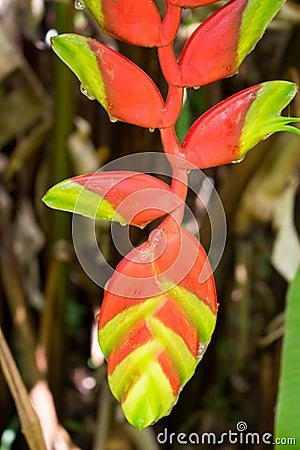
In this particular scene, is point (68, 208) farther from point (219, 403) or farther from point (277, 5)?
point (219, 403)

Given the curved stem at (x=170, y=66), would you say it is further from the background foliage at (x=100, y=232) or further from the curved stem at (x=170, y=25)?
the background foliage at (x=100, y=232)

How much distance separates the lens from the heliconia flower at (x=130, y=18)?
235 mm

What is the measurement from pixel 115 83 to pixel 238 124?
0.15 feet

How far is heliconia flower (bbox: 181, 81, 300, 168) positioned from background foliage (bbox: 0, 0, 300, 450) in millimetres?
285

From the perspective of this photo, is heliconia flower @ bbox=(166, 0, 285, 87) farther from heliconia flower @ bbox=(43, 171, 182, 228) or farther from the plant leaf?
the plant leaf

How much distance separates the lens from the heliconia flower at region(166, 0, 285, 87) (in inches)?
9.4

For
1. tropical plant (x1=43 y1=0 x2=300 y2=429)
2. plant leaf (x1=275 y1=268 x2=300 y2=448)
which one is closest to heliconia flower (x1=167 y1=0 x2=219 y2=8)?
tropical plant (x1=43 y1=0 x2=300 y2=429)

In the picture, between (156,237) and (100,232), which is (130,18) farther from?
(100,232)

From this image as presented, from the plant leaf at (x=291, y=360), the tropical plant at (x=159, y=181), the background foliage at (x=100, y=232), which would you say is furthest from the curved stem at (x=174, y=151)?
the background foliage at (x=100, y=232)

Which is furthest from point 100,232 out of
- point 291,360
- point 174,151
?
point 174,151

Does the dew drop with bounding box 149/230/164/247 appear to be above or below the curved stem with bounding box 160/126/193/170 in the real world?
below

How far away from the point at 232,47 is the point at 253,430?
717 millimetres

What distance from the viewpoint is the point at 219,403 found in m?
0.98

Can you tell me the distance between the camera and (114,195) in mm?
234
